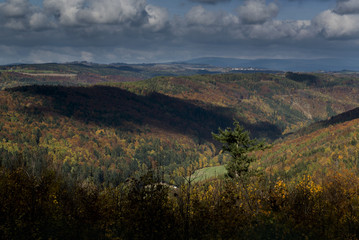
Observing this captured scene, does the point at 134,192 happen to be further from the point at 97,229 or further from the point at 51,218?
the point at 51,218

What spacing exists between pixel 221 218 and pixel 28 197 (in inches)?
574

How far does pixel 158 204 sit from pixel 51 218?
10.2 meters

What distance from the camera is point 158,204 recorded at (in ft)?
58.1

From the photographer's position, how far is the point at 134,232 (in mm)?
18438

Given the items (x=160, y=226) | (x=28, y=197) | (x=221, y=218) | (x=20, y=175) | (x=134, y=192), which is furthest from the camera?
(x=20, y=175)

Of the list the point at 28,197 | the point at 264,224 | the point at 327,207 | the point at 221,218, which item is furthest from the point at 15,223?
the point at 327,207

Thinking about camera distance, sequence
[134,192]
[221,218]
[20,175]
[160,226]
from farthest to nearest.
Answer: [20,175], [221,218], [134,192], [160,226]

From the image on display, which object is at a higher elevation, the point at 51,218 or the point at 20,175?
the point at 20,175

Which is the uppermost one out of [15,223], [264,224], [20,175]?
[20,175]

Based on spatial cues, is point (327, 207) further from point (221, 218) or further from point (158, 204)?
point (158, 204)

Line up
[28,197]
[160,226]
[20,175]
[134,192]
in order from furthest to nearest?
[20,175] < [28,197] < [134,192] < [160,226]

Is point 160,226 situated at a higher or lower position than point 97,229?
higher

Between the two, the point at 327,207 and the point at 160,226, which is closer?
the point at 160,226

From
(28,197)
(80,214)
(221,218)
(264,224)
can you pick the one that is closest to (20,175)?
(28,197)
